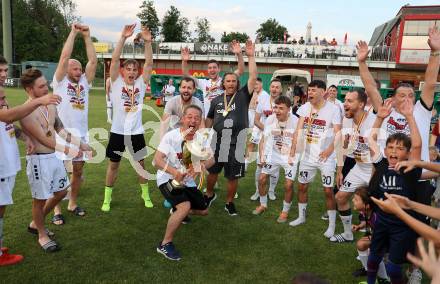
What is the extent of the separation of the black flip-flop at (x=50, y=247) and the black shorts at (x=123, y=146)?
189 cm

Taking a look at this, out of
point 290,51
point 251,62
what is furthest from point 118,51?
point 290,51

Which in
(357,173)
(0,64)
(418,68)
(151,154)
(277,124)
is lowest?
(151,154)

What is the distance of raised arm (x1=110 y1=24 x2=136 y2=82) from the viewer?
5.91 meters

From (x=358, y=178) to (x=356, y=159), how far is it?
310 mm

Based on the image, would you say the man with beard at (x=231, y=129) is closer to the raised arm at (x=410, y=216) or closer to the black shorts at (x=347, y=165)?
the black shorts at (x=347, y=165)

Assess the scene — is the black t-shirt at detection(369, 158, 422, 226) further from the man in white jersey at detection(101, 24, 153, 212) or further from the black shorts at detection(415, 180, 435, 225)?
the man in white jersey at detection(101, 24, 153, 212)

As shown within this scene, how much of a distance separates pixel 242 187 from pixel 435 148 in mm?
3962

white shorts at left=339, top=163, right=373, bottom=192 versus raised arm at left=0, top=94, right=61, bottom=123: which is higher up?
raised arm at left=0, top=94, right=61, bottom=123

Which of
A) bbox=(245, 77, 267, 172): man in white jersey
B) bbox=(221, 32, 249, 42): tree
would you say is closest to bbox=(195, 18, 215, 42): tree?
bbox=(221, 32, 249, 42): tree

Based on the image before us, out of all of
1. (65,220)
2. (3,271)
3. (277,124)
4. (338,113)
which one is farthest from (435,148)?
(3,271)

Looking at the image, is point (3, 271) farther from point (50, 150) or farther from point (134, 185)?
point (134, 185)

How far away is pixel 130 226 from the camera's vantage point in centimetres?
551

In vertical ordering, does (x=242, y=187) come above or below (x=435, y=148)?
below

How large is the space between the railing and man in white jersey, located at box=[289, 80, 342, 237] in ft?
115
